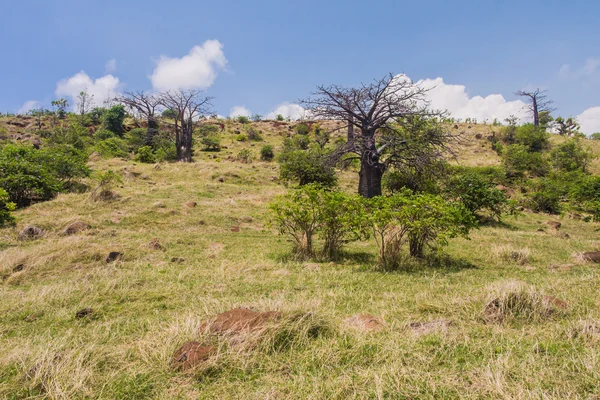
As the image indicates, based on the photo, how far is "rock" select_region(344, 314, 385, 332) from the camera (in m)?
3.59

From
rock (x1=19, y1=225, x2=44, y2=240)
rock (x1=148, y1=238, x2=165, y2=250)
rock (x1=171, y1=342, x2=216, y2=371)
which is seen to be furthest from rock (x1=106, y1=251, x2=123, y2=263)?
rock (x1=171, y1=342, x2=216, y2=371)

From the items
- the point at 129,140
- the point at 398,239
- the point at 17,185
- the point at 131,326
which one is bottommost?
the point at 131,326

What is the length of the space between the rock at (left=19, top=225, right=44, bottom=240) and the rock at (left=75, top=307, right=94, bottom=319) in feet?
19.8

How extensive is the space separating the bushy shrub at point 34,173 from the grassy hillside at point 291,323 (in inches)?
169

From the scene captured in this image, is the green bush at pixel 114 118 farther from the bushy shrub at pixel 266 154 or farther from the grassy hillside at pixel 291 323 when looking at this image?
the grassy hillside at pixel 291 323

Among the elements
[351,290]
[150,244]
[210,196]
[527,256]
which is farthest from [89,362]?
[210,196]

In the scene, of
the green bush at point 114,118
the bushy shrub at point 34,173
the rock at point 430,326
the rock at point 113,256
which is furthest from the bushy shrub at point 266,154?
the rock at point 430,326

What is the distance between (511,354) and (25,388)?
3990 millimetres

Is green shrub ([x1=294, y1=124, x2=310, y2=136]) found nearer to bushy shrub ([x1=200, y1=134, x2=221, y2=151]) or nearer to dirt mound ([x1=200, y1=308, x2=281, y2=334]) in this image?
bushy shrub ([x1=200, y1=134, x2=221, y2=151])

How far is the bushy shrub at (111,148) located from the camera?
27413mm

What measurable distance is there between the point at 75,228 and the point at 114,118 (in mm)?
38996

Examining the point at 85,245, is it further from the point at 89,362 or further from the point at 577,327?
the point at 577,327

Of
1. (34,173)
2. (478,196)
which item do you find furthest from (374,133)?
(34,173)

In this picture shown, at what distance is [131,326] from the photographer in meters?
3.89
